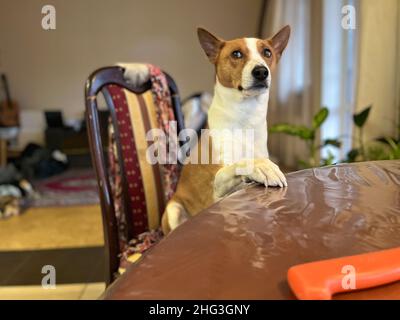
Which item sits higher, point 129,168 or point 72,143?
point 129,168

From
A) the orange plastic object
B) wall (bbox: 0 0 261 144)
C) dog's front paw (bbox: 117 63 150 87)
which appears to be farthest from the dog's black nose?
dog's front paw (bbox: 117 63 150 87)

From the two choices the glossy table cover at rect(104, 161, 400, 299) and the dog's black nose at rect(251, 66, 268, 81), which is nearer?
the glossy table cover at rect(104, 161, 400, 299)

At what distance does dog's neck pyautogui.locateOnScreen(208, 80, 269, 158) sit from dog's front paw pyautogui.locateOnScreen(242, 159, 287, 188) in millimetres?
67

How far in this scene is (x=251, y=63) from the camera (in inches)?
25.4

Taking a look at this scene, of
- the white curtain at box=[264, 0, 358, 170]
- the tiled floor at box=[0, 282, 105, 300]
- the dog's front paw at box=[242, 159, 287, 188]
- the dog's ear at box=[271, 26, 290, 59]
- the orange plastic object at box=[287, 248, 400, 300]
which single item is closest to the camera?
the orange plastic object at box=[287, 248, 400, 300]

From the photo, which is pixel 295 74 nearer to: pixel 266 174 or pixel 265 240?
pixel 266 174

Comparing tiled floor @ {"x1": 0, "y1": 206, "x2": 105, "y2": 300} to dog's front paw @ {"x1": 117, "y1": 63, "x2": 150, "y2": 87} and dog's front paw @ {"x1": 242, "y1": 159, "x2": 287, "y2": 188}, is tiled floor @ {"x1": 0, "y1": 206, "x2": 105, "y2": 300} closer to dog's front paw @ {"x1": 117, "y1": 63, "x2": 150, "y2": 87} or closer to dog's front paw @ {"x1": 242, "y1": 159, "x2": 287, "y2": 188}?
dog's front paw @ {"x1": 117, "y1": 63, "x2": 150, "y2": 87}

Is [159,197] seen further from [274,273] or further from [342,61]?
[342,61]

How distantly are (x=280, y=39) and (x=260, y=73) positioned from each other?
60mm

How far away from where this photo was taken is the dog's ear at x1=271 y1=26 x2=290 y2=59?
0.62 m

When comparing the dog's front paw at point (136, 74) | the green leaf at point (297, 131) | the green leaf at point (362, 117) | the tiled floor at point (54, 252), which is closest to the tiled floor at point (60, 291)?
the tiled floor at point (54, 252)

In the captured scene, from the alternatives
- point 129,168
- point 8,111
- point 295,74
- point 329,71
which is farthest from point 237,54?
point 8,111

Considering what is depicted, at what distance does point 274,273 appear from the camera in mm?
398
